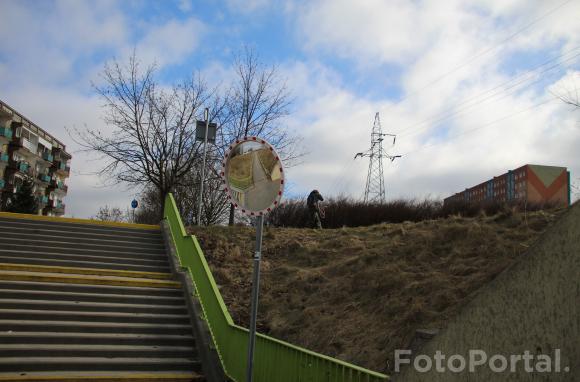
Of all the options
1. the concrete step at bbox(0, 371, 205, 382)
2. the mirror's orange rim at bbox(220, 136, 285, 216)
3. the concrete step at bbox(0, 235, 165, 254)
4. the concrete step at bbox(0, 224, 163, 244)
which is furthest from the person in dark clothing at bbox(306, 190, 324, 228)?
the mirror's orange rim at bbox(220, 136, 285, 216)

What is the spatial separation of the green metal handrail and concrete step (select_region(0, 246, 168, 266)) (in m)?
1.45

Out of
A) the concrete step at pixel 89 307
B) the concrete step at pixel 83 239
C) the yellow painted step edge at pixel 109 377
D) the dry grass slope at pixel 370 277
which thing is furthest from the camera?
the concrete step at pixel 83 239

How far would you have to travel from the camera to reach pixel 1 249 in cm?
1170

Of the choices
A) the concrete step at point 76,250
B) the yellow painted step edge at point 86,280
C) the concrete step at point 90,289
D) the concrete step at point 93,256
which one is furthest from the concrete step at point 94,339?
the concrete step at point 76,250

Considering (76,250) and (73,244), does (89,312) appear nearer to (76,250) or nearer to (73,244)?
(76,250)

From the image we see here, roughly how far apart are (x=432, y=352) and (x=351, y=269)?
8.15 m

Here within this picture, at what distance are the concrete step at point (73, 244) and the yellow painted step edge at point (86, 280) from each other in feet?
7.59

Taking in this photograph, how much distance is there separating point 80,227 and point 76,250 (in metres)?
2.29

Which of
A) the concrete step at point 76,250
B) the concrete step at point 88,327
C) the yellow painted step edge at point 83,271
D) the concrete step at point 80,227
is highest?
the concrete step at point 80,227

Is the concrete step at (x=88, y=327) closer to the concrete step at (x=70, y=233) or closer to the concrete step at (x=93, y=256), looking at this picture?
the concrete step at (x=93, y=256)

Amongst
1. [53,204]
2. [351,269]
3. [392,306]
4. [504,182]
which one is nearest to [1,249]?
[351,269]

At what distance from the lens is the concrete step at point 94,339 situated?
771cm

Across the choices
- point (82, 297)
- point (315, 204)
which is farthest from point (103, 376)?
point (315, 204)

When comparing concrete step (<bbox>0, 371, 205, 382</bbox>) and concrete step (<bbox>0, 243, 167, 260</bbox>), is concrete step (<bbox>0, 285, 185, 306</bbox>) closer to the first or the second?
concrete step (<bbox>0, 371, 205, 382</bbox>)
